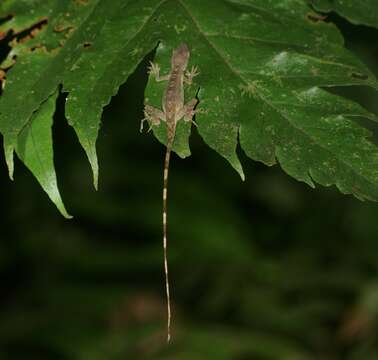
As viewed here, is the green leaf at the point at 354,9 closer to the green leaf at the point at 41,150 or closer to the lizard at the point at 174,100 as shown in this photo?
the lizard at the point at 174,100

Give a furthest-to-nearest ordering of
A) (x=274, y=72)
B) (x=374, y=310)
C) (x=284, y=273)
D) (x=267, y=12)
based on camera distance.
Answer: (x=284, y=273) → (x=374, y=310) → (x=267, y=12) → (x=274, y=72)

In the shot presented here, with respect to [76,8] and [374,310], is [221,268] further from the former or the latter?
[76,8]

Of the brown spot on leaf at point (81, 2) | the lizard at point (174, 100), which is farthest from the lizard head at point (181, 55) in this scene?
the brown spot on leaf at point (81, 2)

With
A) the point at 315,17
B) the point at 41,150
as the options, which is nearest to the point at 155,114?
the point at 41,150

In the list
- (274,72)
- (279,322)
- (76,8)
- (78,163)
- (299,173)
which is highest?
(76,8)

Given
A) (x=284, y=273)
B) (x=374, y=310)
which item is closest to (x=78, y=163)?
(x=284, y=273)
